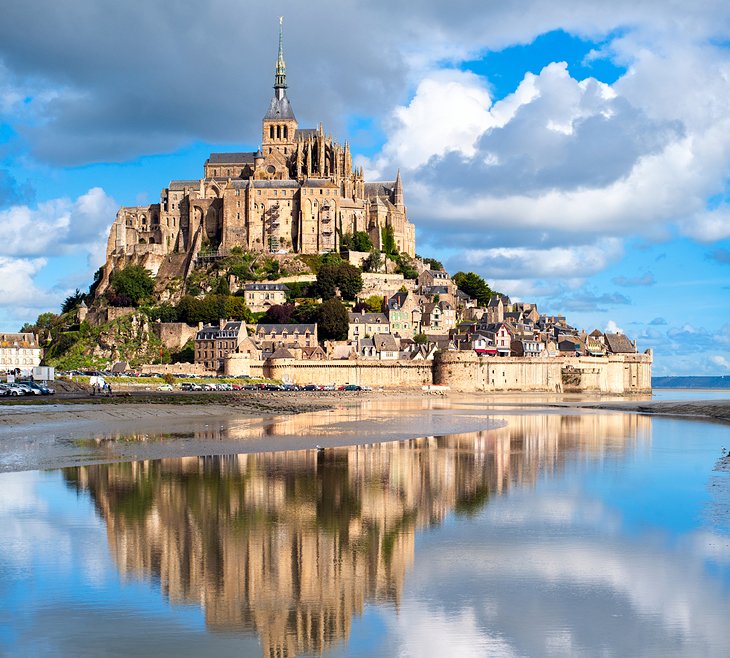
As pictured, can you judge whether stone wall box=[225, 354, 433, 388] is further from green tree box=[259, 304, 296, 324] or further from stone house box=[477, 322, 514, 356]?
stone house box=[477, 322, 514, 356]

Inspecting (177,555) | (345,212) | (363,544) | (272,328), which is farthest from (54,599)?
(345,212)

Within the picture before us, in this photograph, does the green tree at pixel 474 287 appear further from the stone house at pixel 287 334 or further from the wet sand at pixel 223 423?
the wet sand at pixel 223 423

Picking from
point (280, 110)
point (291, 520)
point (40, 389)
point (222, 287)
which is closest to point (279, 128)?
point (280, 110)

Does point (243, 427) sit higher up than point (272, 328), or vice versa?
point (272, 328)

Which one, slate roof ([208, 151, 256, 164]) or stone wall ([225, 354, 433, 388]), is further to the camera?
slate roof ([208, 151, 256, 164])

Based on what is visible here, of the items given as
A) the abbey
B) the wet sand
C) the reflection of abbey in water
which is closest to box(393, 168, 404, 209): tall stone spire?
the abbey

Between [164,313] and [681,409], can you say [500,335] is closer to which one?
[681,409]

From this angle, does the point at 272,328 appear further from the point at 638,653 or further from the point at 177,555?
the point at 638,653
